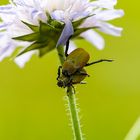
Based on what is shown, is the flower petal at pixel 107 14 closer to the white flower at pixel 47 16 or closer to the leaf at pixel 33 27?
the white flower at pixel 47 16

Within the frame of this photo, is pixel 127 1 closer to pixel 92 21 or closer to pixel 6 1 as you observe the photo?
pixel 6 1

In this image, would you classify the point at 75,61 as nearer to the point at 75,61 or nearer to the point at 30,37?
the point at 75,61

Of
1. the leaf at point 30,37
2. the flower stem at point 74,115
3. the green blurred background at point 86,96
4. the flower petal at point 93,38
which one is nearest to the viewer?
the flower stem at point 74,115

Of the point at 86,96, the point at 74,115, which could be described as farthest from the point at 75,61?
the point at 86,96

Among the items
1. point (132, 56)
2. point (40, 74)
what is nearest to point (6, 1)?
point (40, 74)

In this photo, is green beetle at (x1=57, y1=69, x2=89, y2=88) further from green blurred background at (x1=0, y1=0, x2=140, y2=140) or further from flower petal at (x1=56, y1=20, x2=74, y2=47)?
green blurred background at (x1=0, y1=0, x2=140, y2=140)

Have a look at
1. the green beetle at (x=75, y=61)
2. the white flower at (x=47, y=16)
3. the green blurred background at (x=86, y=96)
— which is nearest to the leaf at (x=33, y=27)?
the white flower at (x=47, y=16)
